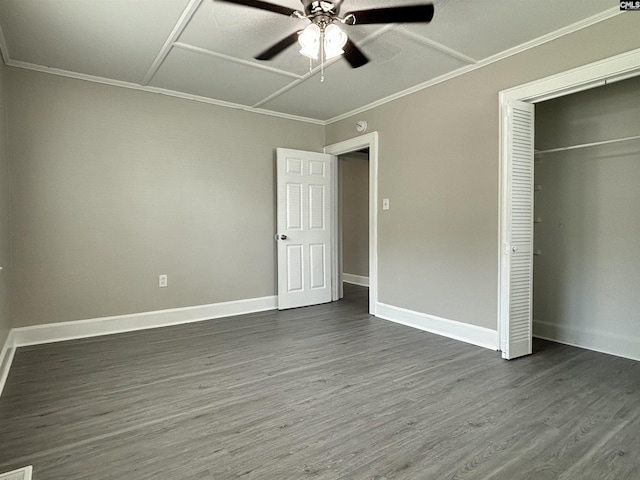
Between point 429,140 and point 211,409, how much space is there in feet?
10.3

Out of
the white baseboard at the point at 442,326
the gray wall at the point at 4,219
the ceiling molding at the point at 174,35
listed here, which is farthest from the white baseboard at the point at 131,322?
the ceiling molding at the point at 174,35

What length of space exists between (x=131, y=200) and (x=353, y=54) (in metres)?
2.74

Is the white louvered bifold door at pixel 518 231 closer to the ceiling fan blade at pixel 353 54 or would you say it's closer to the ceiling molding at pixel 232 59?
the ceiling fan blade at pixel 353 54

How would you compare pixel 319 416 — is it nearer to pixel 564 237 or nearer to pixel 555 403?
pixel 555 403

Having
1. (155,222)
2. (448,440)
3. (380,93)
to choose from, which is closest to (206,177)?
(155,222)

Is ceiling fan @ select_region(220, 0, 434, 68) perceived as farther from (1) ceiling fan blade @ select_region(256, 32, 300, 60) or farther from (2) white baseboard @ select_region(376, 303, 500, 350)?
(2) white baseboard @ select_region(376, 303, 500, 350)

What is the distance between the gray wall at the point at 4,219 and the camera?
9.50ft

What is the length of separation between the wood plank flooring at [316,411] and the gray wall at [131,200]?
26.9 inches

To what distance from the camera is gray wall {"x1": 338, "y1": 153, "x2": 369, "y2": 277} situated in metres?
6.70

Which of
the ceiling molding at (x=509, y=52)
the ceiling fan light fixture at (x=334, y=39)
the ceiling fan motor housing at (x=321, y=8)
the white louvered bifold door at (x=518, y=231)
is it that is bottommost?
the white louvered bifold door at (x=518, y=231)

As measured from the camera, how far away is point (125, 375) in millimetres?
2740

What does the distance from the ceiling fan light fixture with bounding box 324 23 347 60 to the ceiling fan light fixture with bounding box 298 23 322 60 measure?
50 millimetres

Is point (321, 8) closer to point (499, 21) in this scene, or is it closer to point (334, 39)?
point (334, 39)

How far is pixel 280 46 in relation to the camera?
244 cm
